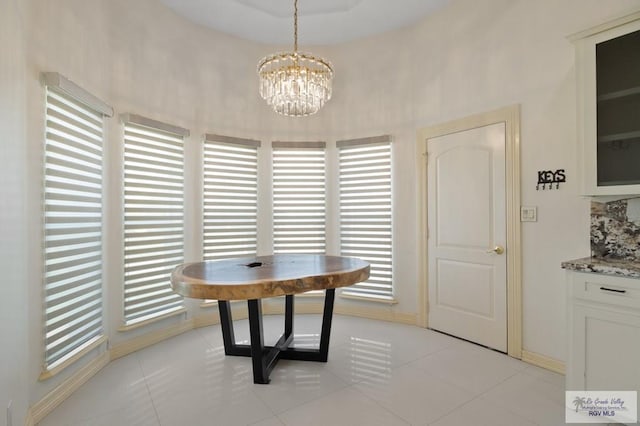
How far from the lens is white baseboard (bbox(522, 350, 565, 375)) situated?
254 centimetres

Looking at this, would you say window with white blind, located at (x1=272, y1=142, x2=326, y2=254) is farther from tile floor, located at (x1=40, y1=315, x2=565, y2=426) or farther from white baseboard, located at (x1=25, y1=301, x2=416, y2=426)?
tile floor, located at (x1=40, y1=315, x2=565, y2=426)

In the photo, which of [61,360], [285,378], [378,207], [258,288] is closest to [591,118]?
[378,207]

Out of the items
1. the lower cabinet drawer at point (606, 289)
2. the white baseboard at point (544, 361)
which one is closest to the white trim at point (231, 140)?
the lower cabinet drawer at point (606, 289)

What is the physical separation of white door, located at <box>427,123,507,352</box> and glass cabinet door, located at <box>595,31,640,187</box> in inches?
32.5

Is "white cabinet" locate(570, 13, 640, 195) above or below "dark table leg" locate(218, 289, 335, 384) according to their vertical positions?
above

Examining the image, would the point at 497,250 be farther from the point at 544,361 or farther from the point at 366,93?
the point at 366,93

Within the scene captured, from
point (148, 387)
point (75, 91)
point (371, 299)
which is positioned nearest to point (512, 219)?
point (371, 299)

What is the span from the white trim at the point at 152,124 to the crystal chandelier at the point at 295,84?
1.16m

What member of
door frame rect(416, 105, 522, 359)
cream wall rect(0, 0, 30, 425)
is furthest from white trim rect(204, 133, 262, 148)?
door frame rect(416, 105, 522, 359)

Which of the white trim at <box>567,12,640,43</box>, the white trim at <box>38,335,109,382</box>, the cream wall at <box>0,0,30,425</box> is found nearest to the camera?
the cream wall at <box>0,0,30,425</box>

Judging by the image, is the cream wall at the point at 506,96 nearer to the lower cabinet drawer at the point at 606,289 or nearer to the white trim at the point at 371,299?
the white trim at the point at 371,299

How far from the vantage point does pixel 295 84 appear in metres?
2.54

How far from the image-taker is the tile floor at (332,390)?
6.60ft

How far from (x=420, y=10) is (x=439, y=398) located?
11.9 ft
